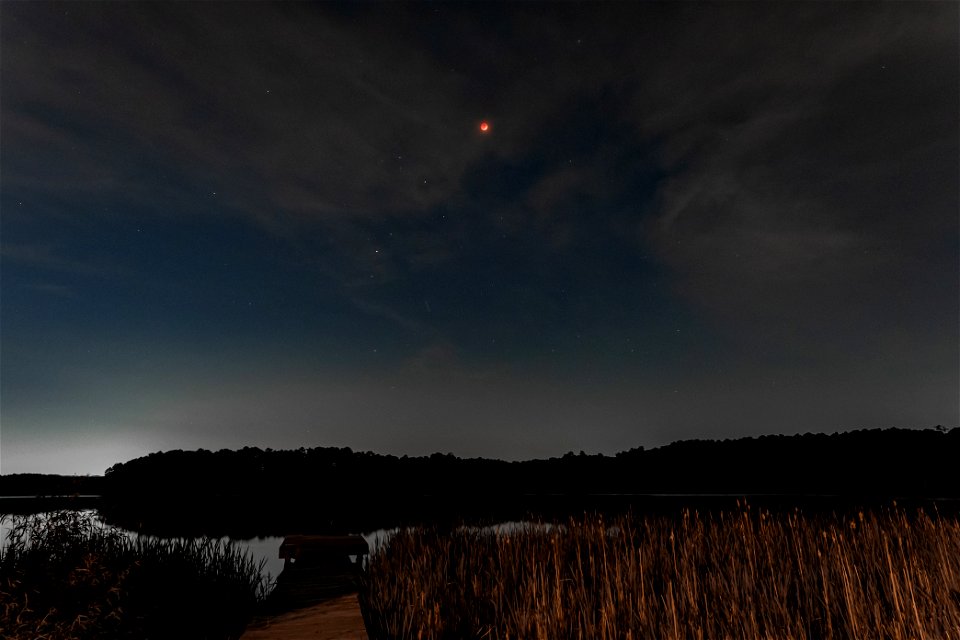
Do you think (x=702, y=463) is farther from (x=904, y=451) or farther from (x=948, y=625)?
(x=948, y=625)

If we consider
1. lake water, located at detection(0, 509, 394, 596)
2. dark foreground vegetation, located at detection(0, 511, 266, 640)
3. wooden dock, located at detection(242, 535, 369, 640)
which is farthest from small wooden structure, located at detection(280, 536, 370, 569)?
lake water, located at detection(0, 509, 394, 596)

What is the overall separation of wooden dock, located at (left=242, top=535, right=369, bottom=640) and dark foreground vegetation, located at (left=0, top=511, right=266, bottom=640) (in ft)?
3.22

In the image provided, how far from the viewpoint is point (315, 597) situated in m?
7.39

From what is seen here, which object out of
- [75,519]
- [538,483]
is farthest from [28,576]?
[538,483]

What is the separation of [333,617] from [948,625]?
637cm

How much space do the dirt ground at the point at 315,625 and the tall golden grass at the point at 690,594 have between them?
0.57m

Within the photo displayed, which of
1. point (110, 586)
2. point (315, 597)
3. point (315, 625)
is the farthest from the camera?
point (315, 597)

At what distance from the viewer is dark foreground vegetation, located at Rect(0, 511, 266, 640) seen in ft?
18.3

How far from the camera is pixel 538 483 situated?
81.2 meters

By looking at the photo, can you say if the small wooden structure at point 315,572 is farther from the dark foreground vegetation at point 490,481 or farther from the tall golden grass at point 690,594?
the dark foreground vegetation at point 490,481

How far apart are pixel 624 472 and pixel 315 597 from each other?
70.0 meters

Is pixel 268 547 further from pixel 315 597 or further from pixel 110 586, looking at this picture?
pixel 110 586

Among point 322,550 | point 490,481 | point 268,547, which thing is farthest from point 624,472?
point 322,550

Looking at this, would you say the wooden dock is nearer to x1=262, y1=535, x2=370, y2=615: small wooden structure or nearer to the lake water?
x1=262, y1=535, x2=370, y2=615: small wooden structure
